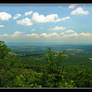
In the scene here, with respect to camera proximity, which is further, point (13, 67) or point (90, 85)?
point (13, 67)

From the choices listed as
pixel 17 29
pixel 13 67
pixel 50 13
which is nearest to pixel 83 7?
pixel 50 13

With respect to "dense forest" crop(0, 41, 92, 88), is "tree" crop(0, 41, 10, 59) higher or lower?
higher

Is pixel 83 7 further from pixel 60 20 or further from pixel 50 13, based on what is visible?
pixel 50 13

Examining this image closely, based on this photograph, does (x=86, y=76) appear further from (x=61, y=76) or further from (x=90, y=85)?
(x=61, y=76)

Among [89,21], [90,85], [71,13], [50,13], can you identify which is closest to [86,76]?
[90,85]

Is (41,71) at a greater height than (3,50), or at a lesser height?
lesser

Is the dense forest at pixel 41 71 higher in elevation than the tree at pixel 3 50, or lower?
lower

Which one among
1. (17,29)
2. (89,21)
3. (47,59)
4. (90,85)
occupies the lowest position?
(90,85)

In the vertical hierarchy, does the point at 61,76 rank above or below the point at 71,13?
below
